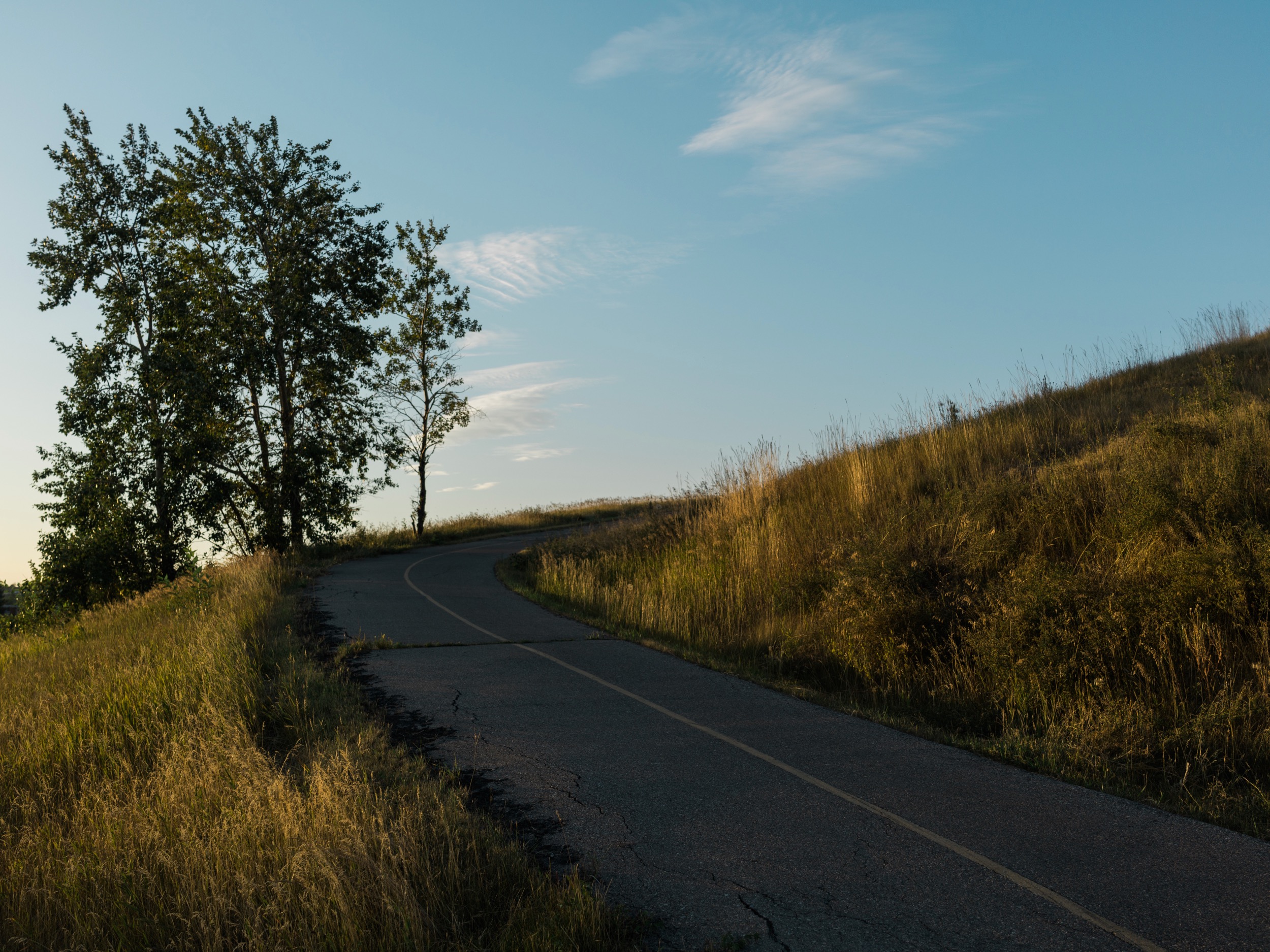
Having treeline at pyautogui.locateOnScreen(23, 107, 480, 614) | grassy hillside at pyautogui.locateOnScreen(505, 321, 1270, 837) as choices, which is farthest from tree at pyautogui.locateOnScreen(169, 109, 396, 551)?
grassy hillside at pyautogui.locateOnScreen(505, 321, 1270, 837)

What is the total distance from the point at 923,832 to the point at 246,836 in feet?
14.8

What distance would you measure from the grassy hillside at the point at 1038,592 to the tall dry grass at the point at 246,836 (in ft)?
15.7

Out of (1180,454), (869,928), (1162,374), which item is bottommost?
(869,928)

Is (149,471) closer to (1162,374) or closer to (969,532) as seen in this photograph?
(969,532)

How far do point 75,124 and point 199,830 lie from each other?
1303 inches

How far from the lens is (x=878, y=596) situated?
34.6 ft

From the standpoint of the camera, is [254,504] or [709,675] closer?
[709,675]

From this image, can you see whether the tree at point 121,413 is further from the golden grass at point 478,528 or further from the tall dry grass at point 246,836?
the tall dry grass at point 246,836

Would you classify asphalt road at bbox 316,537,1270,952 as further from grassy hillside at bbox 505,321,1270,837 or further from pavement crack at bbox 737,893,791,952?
grassy hillside at bbox 505,321,1270,837

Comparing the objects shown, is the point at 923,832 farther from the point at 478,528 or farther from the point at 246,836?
the point at 478,528

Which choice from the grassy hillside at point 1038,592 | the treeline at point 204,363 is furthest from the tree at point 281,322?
the grassy hillside at point 1038,592

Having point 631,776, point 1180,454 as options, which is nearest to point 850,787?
point 631,776

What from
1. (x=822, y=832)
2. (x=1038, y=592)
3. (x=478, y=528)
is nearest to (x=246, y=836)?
(x=822, y=832)

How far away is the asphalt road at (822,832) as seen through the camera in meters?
4.48
